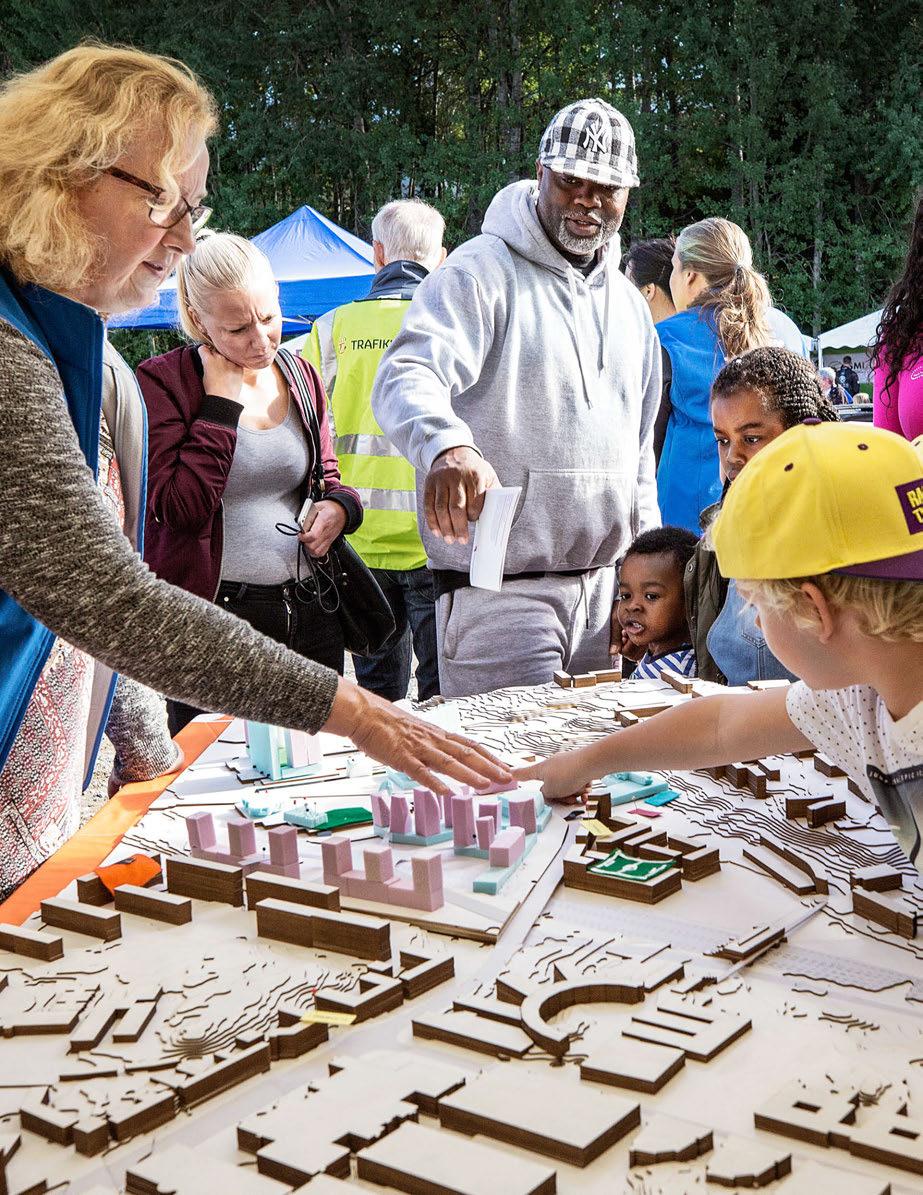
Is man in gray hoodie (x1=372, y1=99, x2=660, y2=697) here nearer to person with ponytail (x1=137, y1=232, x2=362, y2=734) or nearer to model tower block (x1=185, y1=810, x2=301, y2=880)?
person with ponytail (x1=137, y1=232, x2=362, y2=734)

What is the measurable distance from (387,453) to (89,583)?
2720 mm

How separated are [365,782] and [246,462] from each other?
3.79 feet

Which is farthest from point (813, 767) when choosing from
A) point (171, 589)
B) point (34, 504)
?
point (34, 504)

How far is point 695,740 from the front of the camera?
1852 mm

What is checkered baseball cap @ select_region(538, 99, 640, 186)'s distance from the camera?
275cm

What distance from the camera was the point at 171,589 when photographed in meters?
1.48

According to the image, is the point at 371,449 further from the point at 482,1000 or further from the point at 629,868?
the point at 482,1000

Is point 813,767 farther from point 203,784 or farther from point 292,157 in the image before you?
point 292,157

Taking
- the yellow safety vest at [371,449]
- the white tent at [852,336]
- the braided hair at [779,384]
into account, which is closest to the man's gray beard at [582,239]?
the braided hair at [779,384]

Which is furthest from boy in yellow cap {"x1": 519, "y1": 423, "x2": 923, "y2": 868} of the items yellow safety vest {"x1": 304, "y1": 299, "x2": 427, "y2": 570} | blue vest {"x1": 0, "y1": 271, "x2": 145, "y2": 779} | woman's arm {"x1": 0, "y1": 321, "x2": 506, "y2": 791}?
yellow safety vest {"x1": 304, "y1": 299, "x2": 427, "y2": 570}

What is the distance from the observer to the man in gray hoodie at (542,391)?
2.78 m

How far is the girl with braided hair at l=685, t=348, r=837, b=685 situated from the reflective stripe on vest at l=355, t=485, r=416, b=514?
4.00 ft

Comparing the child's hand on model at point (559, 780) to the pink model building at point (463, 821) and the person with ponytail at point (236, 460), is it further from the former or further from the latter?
the person with ponytail at point (236, 460)

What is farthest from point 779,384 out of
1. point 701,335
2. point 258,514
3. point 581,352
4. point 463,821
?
point 463,821
